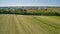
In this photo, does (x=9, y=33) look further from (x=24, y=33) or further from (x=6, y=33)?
(x=24, y=33)

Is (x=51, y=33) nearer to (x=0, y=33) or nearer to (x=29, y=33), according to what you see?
(x=29, y=33)

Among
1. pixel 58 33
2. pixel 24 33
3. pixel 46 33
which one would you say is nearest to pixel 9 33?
pixel 24 33

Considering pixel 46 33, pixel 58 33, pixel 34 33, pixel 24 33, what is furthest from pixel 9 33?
pixel 58 33

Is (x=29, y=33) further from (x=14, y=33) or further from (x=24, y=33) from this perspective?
(x=14, y=33)

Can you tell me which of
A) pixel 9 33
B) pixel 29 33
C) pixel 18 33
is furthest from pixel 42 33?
pixel 9 33

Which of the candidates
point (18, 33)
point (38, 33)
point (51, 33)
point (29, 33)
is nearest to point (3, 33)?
point (18, 33)
